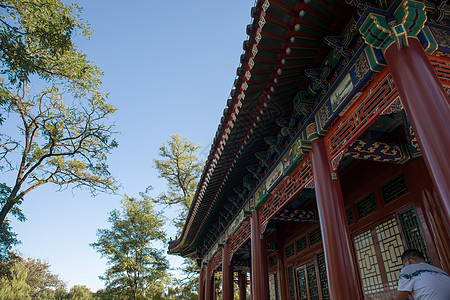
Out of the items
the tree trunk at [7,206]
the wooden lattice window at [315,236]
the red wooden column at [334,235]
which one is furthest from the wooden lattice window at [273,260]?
the tree trunk at [7,206]

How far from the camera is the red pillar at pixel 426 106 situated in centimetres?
199

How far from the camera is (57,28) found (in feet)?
26.3

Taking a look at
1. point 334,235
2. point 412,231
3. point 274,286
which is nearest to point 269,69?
point 334,235

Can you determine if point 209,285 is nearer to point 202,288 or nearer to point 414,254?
point 202,288

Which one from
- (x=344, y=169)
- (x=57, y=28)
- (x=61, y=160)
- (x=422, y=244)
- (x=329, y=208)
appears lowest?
(x=422, y=244)

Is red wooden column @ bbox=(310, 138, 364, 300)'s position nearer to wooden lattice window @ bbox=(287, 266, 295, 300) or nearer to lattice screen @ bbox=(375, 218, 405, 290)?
lattice screen @ bbox=(375, 218, 405, 290)

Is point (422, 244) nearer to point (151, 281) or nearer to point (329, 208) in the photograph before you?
point (329, 208)

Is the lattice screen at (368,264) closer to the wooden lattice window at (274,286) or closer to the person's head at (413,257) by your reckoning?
the person's head at (413,257)

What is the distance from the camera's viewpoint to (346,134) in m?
3.49

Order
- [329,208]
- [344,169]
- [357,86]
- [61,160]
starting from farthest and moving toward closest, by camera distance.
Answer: [61,160], [344,169], [329,208], [357,86]

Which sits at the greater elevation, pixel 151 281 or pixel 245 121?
pixel 245 121

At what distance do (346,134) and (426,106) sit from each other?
1308 mm

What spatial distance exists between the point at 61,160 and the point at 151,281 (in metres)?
8.00

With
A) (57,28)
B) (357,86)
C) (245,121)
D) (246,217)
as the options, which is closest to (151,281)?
(246,217)
